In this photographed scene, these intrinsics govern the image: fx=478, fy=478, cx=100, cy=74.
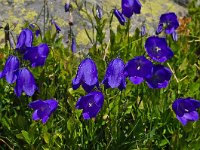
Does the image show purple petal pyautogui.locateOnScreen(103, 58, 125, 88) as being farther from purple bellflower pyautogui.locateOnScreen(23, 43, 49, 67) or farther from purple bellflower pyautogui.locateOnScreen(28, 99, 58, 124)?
purple bellflower pyautogui.locateOnScreen(23, 43, 49, 67)

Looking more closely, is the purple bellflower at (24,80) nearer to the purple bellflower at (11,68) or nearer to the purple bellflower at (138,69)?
the purple bellflower at (11,68)

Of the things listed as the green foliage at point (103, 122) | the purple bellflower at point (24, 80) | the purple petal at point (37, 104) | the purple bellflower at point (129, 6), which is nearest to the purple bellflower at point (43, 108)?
the purple petal at point (37, 104)

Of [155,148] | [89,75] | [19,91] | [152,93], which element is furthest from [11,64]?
[155,148]

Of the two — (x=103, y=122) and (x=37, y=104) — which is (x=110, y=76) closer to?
(x=37, y=104)

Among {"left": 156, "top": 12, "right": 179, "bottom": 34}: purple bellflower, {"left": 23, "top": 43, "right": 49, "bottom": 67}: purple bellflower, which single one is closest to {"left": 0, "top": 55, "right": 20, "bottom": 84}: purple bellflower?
{"left": 23, "top": 43, "right": 49, "bottom": 67}: purple bellflower

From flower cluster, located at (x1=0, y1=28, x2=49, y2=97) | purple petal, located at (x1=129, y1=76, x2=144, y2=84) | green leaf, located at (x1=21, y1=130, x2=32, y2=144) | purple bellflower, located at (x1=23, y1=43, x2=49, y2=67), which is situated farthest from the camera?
green leaf, located at (x1=21, y1=130, x2=32, y2=144)

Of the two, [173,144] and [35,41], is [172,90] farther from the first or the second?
[35,41]
